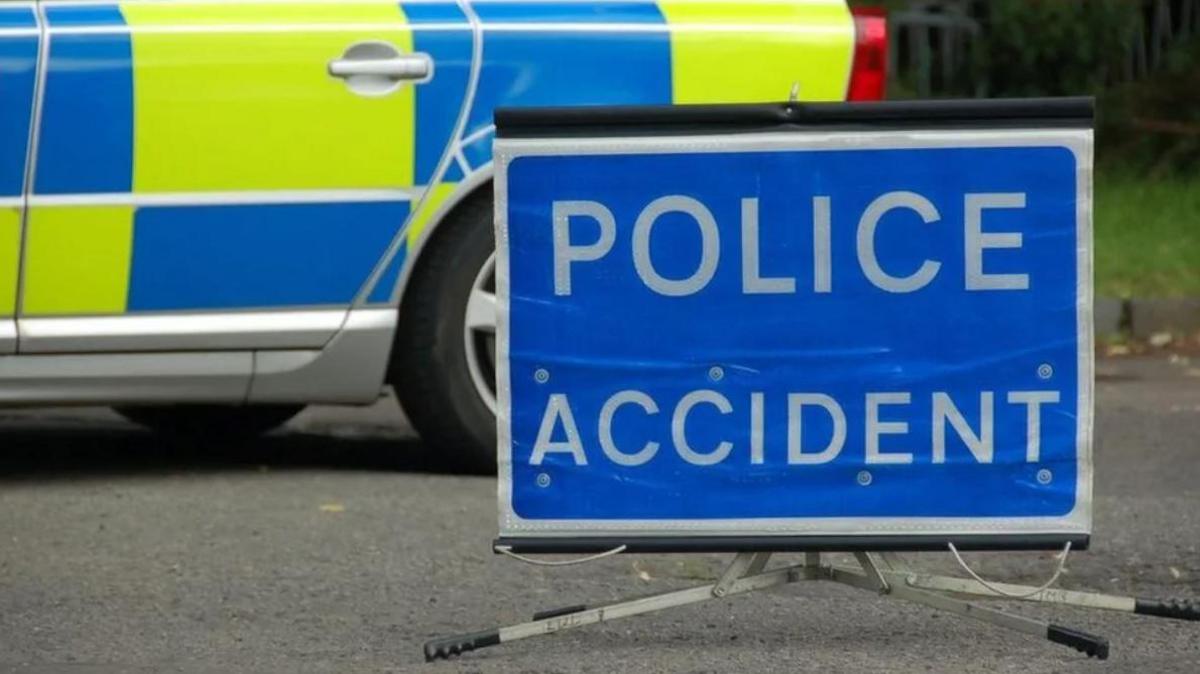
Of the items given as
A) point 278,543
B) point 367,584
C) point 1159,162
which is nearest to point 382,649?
point 367,584

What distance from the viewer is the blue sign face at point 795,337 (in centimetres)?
448

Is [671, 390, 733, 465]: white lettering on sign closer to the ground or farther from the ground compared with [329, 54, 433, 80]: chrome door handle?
closer to the ground

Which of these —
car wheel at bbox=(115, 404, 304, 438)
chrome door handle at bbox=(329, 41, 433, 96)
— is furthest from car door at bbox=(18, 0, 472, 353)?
car wheel at bbox=(115, 404, 304, 438)

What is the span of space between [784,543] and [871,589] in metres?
0.22

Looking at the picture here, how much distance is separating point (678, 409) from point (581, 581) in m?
0.96

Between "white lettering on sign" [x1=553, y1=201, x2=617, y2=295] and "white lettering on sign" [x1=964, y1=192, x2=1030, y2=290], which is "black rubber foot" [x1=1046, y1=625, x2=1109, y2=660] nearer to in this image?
"white lettering on sign" [x1=964, y1=192, x2=1030, y2=290]

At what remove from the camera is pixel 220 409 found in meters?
7.64

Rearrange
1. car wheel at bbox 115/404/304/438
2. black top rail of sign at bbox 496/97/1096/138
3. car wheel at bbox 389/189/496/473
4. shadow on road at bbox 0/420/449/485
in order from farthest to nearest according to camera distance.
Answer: car wheel at bbox 115/404/304/438 < shadow on road at bbox 0/420/449/485 < car wheel at bbox 389/189/496/473 < black top rail of sign at bbox 496/97/1096/138

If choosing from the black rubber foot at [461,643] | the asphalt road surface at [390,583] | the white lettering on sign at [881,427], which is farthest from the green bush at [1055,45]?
the black rubber foot at [461,643]

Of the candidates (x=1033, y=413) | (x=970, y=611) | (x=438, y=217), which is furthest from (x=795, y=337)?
(x=438, y=217)

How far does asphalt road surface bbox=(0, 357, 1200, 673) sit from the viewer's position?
15.4 feet

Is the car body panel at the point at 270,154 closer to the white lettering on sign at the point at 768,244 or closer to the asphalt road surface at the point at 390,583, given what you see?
the asphalt road surface at the point at 390,583

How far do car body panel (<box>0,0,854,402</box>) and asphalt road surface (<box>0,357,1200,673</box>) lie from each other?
1.28 ft

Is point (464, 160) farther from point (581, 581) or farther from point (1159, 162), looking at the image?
point (1159, 162)
